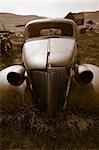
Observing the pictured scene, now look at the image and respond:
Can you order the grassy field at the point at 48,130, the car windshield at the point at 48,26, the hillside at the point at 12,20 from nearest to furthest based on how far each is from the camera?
the grassy field at the point at 48,130, the car windshield at the point at 48,26, the hillside at the point at 12,20

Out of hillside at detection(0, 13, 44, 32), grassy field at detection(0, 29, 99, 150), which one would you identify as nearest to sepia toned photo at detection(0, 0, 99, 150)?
grassy field at detection(0, 29, 99, 150)

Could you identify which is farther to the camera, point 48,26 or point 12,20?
point 12,20

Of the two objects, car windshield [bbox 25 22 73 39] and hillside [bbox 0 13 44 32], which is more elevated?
car windshield [bbox 25 22 73 39]

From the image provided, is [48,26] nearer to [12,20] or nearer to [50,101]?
[50,101]

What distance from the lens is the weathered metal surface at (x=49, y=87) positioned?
3014 mm

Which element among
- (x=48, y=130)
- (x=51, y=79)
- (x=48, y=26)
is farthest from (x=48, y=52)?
(x=48, y=26)

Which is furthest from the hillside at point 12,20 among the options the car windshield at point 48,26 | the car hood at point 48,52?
the car hood at point 48,52

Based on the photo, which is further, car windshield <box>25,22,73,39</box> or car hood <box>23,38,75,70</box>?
car windshield <box>25,22,73,39</box>

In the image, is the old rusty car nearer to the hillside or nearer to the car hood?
the car hood

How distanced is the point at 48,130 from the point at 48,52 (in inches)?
29.3

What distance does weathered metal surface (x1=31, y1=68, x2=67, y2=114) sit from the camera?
9.89 ft

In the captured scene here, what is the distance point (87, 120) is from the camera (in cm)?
324

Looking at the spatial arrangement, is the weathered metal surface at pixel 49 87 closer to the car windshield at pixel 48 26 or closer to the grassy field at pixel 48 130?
the grassy field at pixel 48 130

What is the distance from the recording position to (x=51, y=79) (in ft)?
9.87
